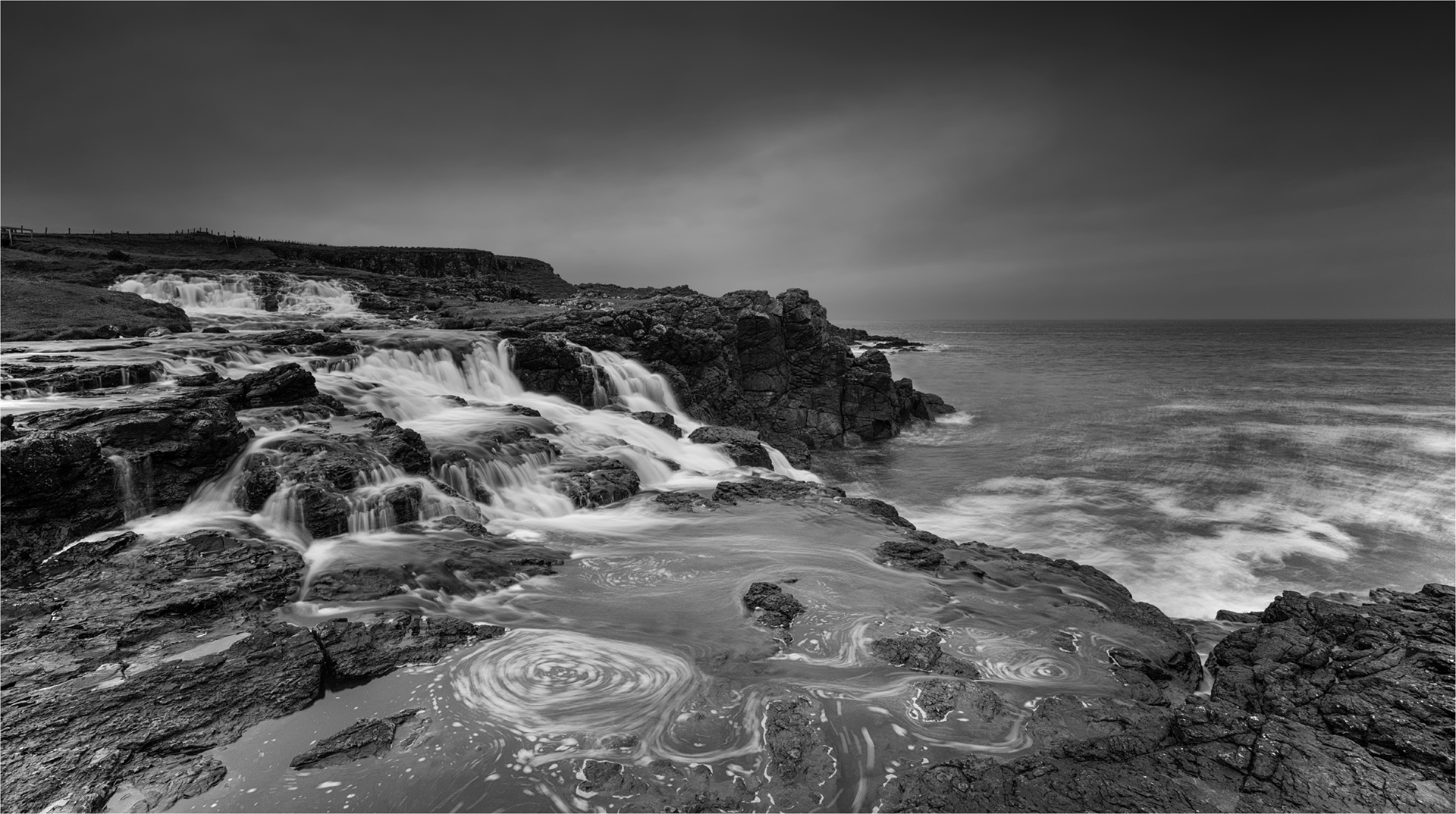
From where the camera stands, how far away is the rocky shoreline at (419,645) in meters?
5.04

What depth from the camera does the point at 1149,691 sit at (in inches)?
269

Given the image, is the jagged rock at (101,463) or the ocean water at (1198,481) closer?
the jagged rock at (101,463)

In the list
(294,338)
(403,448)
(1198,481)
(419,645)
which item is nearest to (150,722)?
(419,645)

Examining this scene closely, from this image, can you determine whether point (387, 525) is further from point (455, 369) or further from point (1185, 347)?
point (1185, 347)

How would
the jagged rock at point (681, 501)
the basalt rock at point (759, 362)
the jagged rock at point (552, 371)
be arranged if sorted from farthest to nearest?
the basalt rock at point (759, 362), the jagged rock at point (552, 371), the jagged rock at point (681, 501)

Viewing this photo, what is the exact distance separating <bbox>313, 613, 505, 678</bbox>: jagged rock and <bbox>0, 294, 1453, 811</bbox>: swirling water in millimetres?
212

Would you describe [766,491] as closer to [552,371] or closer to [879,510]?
[879,510]

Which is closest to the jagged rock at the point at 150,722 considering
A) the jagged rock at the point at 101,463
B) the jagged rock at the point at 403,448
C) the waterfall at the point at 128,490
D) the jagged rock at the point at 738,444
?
the jagged rock at the point at 101,463

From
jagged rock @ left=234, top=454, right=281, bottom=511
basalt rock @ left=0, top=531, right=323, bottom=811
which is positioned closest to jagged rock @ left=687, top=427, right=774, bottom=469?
jagged rock @ left=234, top=454, right=281, bottom=511

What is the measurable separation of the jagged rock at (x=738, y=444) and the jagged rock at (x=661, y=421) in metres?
0.59

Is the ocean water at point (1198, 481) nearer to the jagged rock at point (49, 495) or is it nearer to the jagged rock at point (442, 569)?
the jagged rock at point (442, 569)

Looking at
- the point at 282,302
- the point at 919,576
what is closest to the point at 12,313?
the point at 282,302

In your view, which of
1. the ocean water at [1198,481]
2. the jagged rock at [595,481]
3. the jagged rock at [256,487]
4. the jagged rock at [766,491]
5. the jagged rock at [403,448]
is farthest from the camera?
the ocean water at [1198,481]

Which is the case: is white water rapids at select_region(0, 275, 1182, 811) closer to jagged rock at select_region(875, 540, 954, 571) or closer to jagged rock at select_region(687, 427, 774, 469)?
jagged rock at select_region(875, 540, 954, 571)
